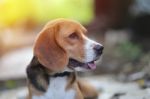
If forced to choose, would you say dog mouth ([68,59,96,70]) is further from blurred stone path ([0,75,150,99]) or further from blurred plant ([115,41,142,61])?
blurred plant ([115,41,142,61])

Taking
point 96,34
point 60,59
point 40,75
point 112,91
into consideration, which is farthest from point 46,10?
point 60,59

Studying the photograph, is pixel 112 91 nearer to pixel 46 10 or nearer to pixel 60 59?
pixel 60 59

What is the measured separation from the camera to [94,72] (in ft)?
23.5

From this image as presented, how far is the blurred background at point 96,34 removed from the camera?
21.8 feet

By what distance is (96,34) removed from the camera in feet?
32.0

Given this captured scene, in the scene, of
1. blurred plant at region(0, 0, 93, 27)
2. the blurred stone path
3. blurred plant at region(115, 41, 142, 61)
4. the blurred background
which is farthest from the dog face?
blurred plant at region(0, 0, 93, 27)

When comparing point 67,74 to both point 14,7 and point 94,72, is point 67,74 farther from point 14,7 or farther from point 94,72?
point 14,7

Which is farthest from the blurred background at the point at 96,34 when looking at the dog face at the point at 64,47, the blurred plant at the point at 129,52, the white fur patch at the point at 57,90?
the dog face at the point at 64,47

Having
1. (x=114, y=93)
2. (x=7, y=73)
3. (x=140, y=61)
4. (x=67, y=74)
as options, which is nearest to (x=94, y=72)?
(x=140, y=61)

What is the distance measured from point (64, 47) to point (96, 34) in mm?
5468

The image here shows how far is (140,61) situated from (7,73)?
5.89 feet

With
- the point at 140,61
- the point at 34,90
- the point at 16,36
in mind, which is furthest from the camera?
the point at 16,36

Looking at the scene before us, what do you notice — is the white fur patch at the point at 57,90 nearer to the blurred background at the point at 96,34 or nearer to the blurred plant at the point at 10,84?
the blurred background at the point at 96,34

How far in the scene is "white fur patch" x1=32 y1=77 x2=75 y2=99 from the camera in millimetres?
4422
